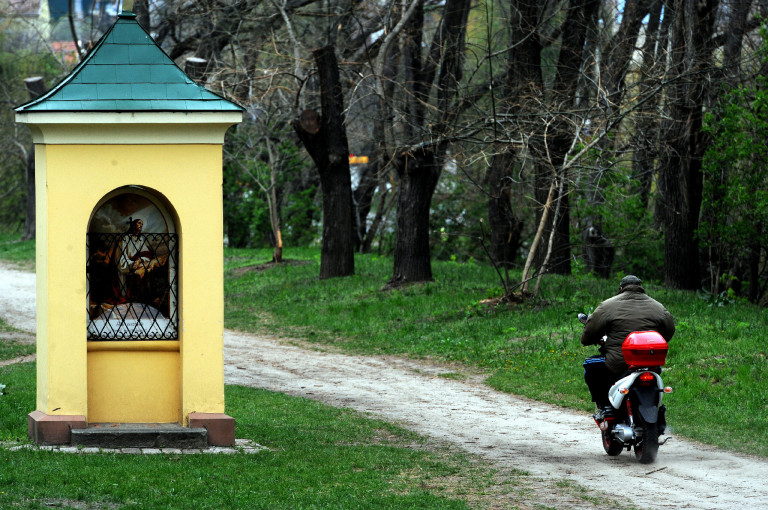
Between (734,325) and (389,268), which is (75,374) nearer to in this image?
(734,325)

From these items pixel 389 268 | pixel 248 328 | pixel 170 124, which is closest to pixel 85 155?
pixel 170 124

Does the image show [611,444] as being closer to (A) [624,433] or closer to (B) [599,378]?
(A) [624,433]

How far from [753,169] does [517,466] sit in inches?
459

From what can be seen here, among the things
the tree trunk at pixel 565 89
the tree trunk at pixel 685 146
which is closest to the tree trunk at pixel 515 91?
the tree trunk at pixel 565 89

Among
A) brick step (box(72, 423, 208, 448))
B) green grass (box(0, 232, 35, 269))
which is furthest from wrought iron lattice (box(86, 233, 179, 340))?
green grass (box(0, 232, 35, 269))

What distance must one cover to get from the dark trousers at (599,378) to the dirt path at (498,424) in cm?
51

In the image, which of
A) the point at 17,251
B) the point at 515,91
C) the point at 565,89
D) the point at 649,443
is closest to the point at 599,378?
the point at 649,443

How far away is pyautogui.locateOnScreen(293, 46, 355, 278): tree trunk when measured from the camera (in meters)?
22.4

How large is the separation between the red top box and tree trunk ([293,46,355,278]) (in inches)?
562

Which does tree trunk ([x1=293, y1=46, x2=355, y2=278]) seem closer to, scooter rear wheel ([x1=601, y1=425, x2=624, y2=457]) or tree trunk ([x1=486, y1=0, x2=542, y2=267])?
tree trunk ([x1=486, y1=0, x2=542, y2=267])

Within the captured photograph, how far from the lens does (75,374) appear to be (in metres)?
8.88

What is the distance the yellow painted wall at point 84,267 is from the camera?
8.84m

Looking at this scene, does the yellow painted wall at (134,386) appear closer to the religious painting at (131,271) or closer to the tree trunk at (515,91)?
the religious painting at (131,271)

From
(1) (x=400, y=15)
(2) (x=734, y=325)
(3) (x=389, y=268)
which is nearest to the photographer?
(2) (x=734, y=325)
